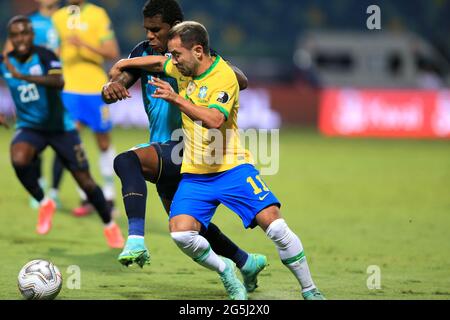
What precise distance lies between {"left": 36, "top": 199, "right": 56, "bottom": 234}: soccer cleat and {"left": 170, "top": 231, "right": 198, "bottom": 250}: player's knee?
11.8ft

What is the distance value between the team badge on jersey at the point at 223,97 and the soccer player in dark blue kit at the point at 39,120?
10.1 feet

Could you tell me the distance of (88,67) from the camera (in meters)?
11.3

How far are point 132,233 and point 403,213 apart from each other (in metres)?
5.87

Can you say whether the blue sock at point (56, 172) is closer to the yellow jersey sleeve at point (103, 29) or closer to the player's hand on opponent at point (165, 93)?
the yellow jersey sleeve at point (103, 29)

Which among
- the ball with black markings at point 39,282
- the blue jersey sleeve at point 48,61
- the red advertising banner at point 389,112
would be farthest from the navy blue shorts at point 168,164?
the red advertising banner at point 389,112

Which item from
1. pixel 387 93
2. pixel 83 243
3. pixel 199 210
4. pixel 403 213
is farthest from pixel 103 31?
pixel 387 93

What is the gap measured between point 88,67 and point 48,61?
2023 millimetres

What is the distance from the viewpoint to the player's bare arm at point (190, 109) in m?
5.99

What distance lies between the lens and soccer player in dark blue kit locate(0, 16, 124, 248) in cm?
904

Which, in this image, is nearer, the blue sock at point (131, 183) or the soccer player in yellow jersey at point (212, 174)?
the soccer player in yellow jersey at point (212, 174)

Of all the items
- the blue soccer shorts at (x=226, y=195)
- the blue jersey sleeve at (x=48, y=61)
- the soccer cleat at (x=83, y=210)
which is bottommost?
the soccer cleat at (x=83, y=210)

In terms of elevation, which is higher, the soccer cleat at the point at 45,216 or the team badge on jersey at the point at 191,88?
the team badge on jersey at the point at 191,88

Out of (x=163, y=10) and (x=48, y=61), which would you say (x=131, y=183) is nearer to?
(x=163, y=10)

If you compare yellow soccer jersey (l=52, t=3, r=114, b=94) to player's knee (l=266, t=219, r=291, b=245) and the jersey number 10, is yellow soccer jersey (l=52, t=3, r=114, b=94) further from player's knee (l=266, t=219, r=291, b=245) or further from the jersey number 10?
player's knee (l=266, t=219, r=291, b=245)
